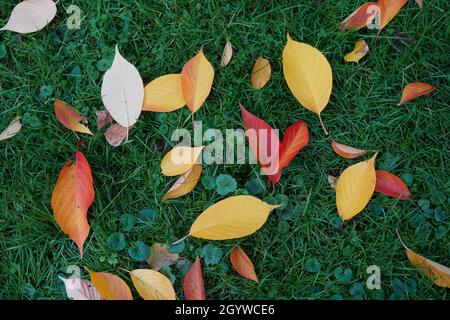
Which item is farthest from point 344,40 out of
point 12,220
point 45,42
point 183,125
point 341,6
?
point 12,220

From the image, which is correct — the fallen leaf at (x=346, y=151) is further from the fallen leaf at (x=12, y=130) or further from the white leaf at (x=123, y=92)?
the fallen leaf at (x=12, y=130)

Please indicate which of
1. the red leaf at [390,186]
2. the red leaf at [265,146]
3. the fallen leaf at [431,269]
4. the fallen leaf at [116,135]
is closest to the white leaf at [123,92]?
the fallen leaf at [116,135]

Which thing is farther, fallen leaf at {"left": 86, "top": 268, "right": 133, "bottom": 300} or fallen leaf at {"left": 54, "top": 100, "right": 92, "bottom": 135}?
fallen leaf at {"left": 54, "top": 100, "right": 92, "bottom": 135}

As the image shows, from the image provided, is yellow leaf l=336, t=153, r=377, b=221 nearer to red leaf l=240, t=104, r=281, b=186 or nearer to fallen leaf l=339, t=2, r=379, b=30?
red leaf l=240, t=104, r=281, b=186

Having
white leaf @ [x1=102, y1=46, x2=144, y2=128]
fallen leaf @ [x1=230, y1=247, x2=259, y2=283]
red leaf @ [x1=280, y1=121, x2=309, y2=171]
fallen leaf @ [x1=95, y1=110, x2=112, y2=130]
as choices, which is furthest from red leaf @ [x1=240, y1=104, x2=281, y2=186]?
fallen leaf @ [x1=95, y1=110, x2=112, y2=130]

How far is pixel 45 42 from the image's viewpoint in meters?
1.92

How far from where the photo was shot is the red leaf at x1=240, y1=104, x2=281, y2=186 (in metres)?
1.79

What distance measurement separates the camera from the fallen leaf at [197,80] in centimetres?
181

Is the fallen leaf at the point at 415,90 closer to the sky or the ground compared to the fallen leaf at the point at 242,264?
closer to the sky

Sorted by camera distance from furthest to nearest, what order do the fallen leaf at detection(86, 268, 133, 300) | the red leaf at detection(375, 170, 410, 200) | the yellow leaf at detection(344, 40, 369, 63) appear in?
1. the yellow leaf at detection(344, 40, 369, 63)
2. the red leaf at detection(375, 170, 410, 200)
3. the fallen leaf at detection(86, 268, 133, 300)

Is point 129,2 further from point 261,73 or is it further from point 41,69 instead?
point 261,73

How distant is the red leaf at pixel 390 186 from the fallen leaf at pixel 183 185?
2.03 ft

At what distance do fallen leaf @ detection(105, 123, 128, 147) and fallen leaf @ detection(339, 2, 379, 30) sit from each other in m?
0.86

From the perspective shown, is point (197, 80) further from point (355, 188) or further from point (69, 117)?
point (355, 188)
